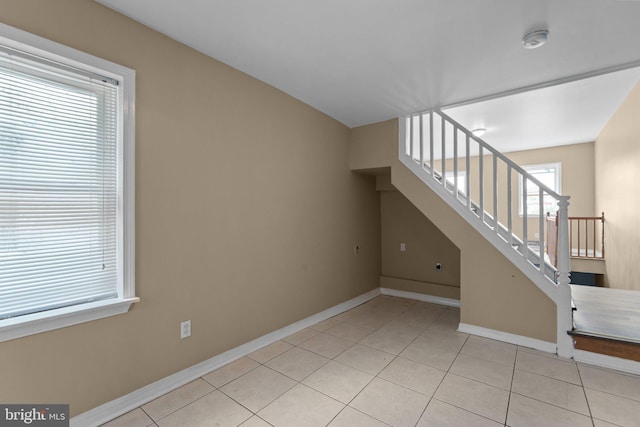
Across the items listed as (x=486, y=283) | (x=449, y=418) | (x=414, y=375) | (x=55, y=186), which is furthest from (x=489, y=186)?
(x=55, y=186)

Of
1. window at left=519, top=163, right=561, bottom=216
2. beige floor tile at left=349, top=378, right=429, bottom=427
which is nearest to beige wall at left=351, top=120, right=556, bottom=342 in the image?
beige floor tile at left=349, top=378, right=429, bottom=427

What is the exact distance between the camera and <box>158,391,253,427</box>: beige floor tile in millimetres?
1710

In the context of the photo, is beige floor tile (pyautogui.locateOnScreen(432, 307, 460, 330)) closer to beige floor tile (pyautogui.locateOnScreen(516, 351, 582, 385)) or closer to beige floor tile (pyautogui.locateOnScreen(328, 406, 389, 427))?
beige floor tile (pyautogui.locateOnScreen(516, 351, 582, 385))

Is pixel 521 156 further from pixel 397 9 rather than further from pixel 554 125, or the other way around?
pixel 397 9

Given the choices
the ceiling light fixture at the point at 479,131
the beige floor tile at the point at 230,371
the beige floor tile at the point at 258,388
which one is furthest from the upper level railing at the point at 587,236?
the beige floor tile at the point at 230,371

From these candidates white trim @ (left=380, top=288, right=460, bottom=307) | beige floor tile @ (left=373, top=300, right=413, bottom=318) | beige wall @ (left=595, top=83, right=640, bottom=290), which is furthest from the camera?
white trim @ (left=380, top=288, right=460, bottom=307)

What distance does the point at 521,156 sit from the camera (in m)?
6.45

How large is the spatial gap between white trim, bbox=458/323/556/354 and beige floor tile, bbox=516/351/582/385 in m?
0.14

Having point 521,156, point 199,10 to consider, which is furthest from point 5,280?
point 521,156

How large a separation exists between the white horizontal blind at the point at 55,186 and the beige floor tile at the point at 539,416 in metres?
2.62

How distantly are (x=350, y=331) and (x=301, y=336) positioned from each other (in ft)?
1.78

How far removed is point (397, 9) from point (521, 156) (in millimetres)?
6207

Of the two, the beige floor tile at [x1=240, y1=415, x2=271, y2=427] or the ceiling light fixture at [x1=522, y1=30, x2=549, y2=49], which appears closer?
the beige floor tile at [x1=240, y1=415, x2=271, y2=427]

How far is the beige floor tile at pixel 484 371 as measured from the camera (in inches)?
84.7
